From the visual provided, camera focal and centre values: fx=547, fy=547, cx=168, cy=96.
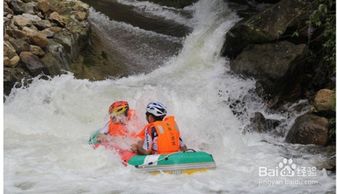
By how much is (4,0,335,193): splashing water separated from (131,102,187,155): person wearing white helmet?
37 cm

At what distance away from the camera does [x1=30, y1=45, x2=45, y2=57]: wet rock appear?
10698mm

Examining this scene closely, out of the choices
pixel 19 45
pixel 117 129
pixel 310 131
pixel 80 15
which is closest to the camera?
pixel 117 129

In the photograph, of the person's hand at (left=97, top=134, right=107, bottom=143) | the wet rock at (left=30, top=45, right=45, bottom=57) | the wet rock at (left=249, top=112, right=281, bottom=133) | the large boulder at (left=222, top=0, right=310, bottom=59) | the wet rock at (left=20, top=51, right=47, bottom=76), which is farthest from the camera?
the large boulder at (left=222, top=0, right=310, bottom=59)

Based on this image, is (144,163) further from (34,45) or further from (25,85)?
(34,45)

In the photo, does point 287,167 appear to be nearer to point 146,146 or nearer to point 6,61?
point 146,146

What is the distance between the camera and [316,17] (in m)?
7.92

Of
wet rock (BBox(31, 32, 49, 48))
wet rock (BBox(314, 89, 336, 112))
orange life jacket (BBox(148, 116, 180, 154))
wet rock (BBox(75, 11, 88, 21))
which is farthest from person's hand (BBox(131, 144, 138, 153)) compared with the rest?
wet rock (BBox(75, 11, 88, 21))

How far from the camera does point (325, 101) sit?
9062 millimetres

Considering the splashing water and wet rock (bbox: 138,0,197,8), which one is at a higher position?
wet rock (bbox: 138,0,197,8)

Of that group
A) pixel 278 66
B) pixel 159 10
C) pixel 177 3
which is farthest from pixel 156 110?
pixel 177 3

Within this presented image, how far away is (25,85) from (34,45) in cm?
109

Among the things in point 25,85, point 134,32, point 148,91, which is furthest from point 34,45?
point 134,32

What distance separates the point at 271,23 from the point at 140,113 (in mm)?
3747

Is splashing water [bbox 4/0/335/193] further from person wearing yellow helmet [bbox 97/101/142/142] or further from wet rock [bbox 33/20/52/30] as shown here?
wet rock [bbox 33/20/52/30]
